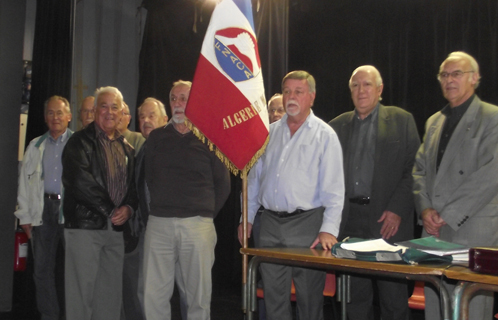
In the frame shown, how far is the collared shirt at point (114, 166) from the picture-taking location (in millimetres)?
3281

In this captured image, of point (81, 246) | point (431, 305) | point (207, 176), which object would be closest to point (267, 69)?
point (207, 176)

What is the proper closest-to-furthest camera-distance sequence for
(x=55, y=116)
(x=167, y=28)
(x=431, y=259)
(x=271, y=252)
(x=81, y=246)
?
(x=431, y=259)
(x=271, y=252)
(x=81, y=246)
(x=55, y=116)
(x=167, y=28)

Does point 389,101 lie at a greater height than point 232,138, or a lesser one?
greater

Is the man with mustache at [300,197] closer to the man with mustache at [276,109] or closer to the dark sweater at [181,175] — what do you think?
the dark sweater at [181,175]

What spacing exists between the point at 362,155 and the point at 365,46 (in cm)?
144

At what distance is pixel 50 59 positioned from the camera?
521 centimetres

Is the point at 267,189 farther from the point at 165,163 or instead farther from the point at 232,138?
the point at 165,163

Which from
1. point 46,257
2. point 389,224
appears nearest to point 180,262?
A: point 389,224

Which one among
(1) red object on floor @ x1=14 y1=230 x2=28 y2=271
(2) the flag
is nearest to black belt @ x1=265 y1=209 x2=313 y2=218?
(2) the flag

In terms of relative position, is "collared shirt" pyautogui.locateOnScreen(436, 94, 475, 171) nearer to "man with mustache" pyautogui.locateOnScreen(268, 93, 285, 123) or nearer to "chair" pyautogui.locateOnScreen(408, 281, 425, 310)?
"chair" pyautogui.locateOnScreen(408, 281, 425, 310)

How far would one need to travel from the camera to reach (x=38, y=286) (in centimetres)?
377

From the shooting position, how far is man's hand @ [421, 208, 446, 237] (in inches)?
102

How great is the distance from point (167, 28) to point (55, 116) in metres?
2.32

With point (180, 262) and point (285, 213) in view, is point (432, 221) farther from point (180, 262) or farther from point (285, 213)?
point (180, 262)
